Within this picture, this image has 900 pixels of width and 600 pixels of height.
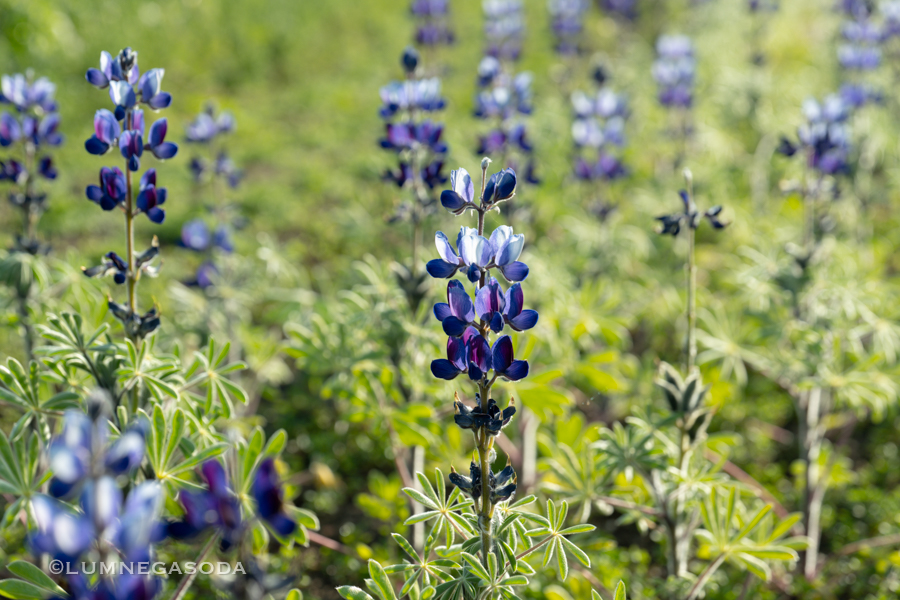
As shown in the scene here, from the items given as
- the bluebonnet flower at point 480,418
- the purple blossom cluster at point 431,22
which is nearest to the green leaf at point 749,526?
the bluebonnet flower at point 480,418

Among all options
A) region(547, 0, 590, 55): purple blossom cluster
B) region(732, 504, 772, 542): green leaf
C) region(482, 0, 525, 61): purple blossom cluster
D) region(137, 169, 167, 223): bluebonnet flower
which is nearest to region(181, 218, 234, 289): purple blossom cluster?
region(137, 169, 167, 223): bluebonnet flower

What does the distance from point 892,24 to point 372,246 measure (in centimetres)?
496

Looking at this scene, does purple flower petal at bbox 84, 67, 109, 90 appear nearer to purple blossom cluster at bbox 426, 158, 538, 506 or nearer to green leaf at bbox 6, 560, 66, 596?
purple blossom cluster at bbox 426, 158, 538, 506

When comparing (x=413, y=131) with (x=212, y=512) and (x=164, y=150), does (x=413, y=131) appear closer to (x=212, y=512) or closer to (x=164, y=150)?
(x=164, y=150)

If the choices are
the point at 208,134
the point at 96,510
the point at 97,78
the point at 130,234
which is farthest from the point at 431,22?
the point at 96,510

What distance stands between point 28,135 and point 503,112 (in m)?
2.51

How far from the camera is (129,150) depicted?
2281mm

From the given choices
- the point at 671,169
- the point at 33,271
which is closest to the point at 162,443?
the point at 33,271

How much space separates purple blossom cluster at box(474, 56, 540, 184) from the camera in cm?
421

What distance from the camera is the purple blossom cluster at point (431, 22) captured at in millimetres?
6190

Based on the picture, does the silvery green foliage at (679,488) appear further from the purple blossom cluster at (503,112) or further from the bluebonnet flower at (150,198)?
the purple blossom cluster at (503,112)

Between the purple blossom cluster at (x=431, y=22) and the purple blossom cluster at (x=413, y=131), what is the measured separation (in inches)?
115

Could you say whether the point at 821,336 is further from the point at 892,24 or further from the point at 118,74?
the point at 892,24

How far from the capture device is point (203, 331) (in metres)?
4.07
